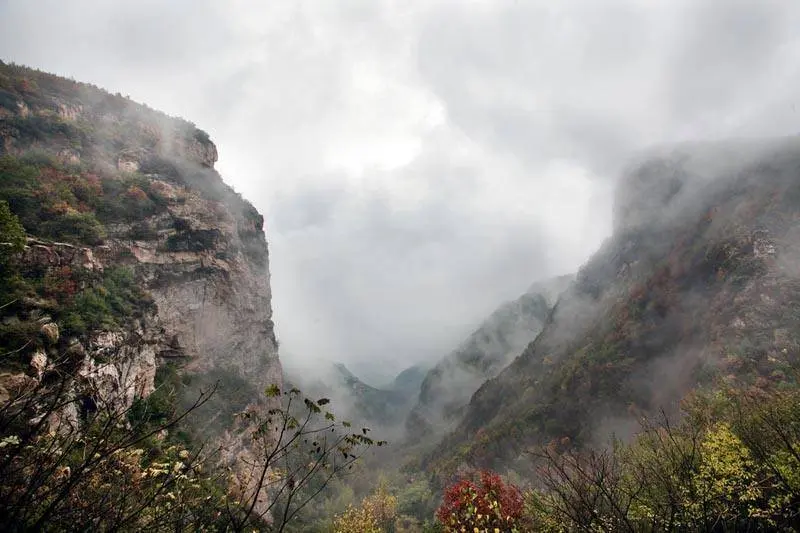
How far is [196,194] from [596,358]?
87.8 m

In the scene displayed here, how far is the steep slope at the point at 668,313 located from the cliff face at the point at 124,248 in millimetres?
53928

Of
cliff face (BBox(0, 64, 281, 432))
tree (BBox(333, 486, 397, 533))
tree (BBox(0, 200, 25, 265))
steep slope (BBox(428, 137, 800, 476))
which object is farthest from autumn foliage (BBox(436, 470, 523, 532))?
steep slope (BBox(428, 137, 800, 476))

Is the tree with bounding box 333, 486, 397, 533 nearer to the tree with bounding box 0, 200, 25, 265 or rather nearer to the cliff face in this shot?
the cliff face

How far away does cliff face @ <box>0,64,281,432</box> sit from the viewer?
88.1 feet

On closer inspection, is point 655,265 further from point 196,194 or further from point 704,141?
point 196,194

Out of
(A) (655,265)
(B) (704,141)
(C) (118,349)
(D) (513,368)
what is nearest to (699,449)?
(C) (118,349)

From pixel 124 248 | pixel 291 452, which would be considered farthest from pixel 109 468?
pixel 124 248

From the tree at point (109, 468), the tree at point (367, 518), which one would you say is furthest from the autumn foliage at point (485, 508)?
the tree at point (109, 468)

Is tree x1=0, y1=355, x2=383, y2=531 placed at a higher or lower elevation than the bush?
lower

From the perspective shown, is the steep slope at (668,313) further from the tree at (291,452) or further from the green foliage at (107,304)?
the green foliage at (107,304)

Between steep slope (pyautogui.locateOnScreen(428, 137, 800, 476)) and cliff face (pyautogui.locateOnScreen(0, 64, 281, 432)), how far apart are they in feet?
177

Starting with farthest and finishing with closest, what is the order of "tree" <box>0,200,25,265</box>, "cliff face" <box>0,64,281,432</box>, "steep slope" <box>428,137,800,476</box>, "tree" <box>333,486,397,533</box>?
"steep slope" <box>428,137,800,476</box> < "tree" <box>333,486,397,533</box> < "cliff face" <box>0,64,281,432</box> < "tree" <box>0,200,25,265</box>

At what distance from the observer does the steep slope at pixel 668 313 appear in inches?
2168

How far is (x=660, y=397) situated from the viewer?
64.1 m
